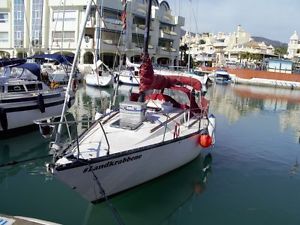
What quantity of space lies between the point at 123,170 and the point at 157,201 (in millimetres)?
A: 1821

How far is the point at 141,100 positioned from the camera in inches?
599

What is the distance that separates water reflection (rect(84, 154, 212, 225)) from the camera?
35.7 ft

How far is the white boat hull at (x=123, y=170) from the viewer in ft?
32.9

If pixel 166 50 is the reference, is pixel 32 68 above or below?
below

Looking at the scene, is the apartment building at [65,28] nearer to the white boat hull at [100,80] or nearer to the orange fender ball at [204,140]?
the white boat hull at [100,80]

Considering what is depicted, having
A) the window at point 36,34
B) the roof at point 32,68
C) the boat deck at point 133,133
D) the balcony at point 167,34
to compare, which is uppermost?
the balcony at point 167,34

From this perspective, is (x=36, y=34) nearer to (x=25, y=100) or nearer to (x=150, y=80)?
(x=25, y=100)

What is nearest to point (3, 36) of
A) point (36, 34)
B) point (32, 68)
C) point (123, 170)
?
point (36, 34)

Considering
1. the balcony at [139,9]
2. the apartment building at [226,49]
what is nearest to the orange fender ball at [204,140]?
the balcony at [139,9]

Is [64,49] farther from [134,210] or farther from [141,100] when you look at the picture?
[134,210]

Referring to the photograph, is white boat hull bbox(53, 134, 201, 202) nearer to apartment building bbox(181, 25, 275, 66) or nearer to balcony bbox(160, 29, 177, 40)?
balcony bbox(160, 29, 177, 40)

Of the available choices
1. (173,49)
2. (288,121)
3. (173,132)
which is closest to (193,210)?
(173,132)

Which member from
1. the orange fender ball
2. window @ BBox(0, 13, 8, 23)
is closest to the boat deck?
the orange fender ball

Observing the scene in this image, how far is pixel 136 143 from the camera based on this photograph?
12.0 metres
